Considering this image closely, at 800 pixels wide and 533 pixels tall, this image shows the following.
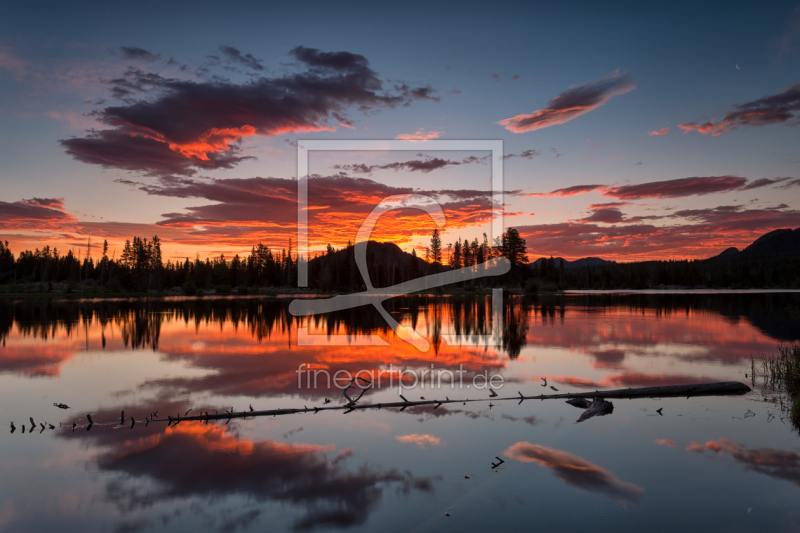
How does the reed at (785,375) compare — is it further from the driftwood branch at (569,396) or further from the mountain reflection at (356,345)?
the mountain reflection at (356,345)

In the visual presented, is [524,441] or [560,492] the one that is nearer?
[560,492]

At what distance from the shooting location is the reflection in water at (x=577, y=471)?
7535 millimetres

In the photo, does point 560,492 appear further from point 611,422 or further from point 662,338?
point 662,338

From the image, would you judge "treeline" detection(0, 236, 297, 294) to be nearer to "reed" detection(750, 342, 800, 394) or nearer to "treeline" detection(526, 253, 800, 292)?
"treeline" detection(526, 253, 800, 292)

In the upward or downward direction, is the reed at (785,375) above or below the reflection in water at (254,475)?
above

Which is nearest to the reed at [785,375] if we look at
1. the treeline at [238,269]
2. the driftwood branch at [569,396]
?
the driftwood branch at [569,396]

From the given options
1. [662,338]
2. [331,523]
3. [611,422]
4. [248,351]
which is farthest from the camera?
[662,338]

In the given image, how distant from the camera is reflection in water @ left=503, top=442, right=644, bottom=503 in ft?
24.7

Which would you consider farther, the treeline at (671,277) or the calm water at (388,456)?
the treeline at (671,277)

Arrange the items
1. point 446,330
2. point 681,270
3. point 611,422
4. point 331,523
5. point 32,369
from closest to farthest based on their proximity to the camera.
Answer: point 331,523
point 611,422
point 32,369
point 446,330
point 681,270

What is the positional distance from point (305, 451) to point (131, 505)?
310cm

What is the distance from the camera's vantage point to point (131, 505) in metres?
7.11

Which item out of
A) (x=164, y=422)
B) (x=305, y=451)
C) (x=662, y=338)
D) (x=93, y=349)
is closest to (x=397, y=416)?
(x=305, y=451)

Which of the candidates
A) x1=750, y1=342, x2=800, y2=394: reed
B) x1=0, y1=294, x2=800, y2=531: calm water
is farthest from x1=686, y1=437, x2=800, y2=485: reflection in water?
x1=750, y1=342, x2=800, y2=394: reed
